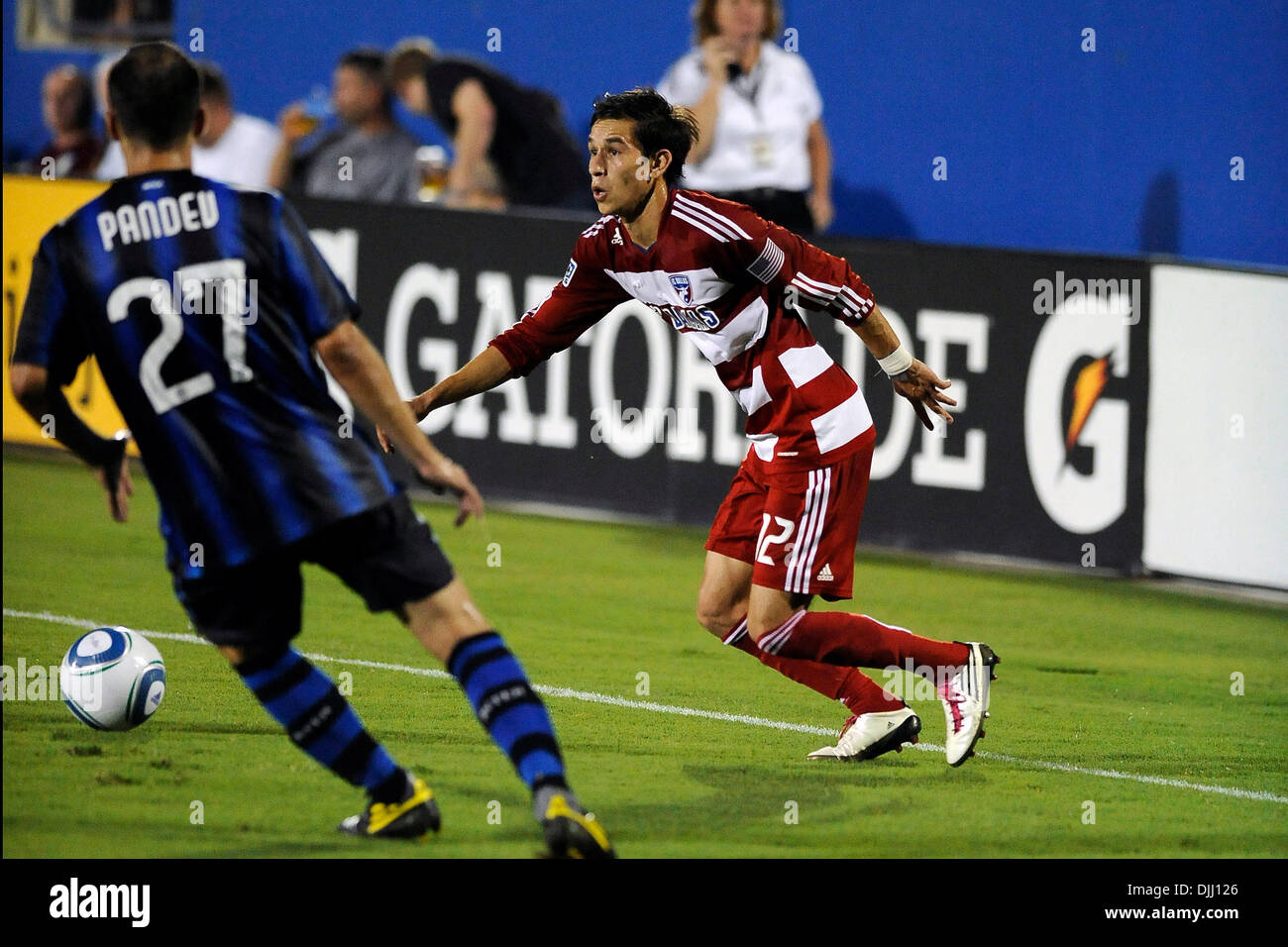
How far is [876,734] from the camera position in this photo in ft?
20.5

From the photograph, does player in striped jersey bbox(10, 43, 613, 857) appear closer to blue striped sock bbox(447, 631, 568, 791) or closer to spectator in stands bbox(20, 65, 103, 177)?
blue striped sock bbox(447, 631, 568, 791)

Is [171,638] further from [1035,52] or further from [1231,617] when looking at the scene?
[1035,52]

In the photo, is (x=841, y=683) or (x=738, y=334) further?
(x=841, y=683)

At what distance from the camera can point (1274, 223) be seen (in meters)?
12.3

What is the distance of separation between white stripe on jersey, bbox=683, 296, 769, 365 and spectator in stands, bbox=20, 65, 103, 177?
10.1 metres

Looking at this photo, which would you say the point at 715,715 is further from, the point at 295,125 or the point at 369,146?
the point at 295,125

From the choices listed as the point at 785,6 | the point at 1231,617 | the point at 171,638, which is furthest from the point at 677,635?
the point at 785,6

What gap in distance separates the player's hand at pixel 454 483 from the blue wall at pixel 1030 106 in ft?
28.0

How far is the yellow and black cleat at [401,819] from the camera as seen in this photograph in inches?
202

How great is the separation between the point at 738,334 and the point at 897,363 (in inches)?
18.9

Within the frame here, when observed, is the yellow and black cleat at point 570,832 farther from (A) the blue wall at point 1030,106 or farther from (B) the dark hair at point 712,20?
(A) the blue wall at point 1030,106

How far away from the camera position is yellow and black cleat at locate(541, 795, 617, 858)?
4.59 m

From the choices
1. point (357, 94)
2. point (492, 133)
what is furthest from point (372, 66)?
point (492, 133)

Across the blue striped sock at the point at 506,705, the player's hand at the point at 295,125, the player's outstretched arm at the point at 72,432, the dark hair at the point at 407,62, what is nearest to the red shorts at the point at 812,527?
the blue striped sock at the point at 506,705
